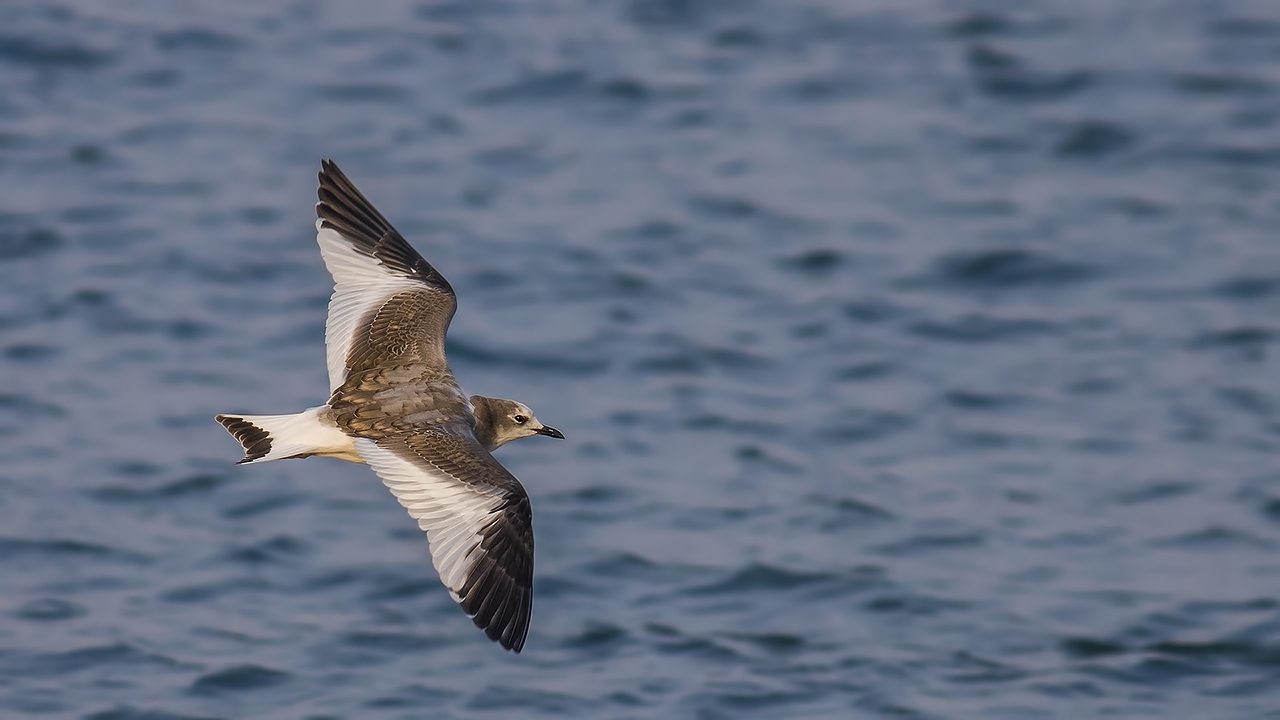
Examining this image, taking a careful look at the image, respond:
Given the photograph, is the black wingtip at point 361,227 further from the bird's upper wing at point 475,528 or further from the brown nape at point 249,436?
the bird's upper wing at point 475,528

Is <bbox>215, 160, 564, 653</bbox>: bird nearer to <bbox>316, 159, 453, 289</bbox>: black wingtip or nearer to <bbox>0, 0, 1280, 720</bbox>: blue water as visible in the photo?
<bbox>316, 159, 453, 289</bbox>: black wingtip

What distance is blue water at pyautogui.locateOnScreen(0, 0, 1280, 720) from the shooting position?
10531 mm

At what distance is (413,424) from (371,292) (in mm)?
1347

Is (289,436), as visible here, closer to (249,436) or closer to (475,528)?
(249,436)

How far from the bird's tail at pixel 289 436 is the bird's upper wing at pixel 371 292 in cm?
57

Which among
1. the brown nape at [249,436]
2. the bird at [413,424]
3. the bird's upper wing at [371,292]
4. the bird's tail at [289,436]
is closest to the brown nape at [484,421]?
the bird at [413,424]

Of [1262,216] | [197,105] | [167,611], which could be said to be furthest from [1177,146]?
[167,611]

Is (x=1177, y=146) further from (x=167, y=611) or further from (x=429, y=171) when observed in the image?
(x=167, y=611)

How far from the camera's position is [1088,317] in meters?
14.1

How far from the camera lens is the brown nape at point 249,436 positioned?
7.92m

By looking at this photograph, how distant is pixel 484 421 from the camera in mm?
8664

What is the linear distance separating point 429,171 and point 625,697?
21.3 ft

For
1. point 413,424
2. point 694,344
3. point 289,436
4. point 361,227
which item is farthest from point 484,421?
point 694,344

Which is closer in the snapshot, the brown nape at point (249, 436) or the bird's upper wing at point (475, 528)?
the bird's upper wing at point (475, 528)
